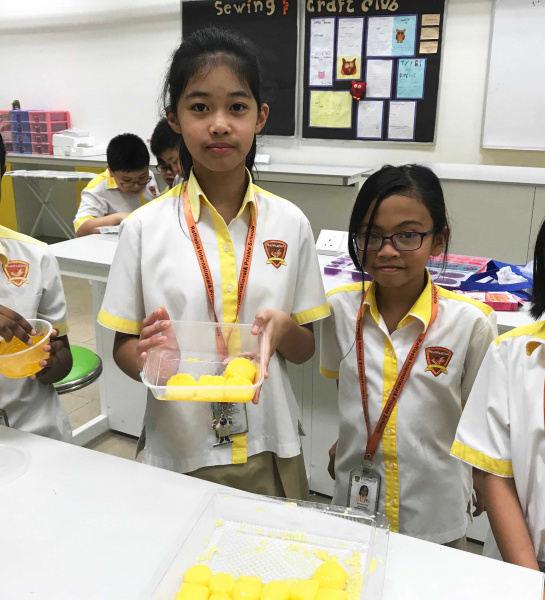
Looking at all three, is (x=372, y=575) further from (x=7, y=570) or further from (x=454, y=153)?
(x=454, y=153)

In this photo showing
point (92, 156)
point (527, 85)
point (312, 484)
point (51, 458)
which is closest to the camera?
point (51, 458)

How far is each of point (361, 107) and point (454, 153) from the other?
771 millimetres

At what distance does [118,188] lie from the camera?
314 centimetres

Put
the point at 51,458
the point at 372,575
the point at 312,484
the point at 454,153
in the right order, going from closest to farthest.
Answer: the point at 372,575 < the point at 51,458 < the point at 312,484 < the point at 454,153

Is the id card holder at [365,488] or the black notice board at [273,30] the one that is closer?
the id card holder at [365,488]

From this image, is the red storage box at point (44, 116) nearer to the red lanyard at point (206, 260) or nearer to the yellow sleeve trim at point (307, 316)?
the red lanyard at point (206, 260)

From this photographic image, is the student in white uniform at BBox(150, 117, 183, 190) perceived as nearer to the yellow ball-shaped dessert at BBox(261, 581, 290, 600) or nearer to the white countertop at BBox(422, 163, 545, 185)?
the white countertop at BBox(422, 163, 545, 185)

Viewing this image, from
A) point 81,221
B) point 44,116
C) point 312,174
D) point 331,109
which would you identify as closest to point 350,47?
point 331,109

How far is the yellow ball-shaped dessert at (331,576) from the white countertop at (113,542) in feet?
0.22

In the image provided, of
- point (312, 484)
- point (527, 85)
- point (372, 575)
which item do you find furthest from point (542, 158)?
point (372, 575)

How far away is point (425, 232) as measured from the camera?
1192 millimetres

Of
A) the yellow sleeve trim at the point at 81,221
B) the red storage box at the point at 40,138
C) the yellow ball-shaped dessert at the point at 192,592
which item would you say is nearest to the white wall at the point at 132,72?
the red storage box at the point at 40,138

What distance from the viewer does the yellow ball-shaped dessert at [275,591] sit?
683mm

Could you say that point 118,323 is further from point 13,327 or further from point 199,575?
point 199,575
